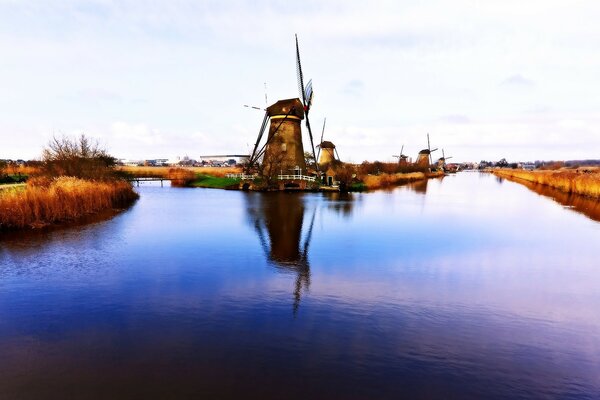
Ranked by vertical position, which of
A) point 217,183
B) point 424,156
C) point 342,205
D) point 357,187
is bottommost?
point 342,205

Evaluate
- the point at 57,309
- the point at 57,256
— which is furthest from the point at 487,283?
the point at 57,256

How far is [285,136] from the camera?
3919cm

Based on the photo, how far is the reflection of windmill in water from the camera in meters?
11.3

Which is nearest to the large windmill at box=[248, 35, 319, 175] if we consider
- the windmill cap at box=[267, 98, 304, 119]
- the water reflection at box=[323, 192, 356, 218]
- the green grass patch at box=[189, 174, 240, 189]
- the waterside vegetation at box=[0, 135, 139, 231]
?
the windmill cap at box=[267, 98, 304, 119]

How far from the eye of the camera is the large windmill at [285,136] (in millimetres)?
38688

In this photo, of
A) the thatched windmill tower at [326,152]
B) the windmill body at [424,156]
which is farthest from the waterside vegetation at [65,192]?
the windmill body at [424,156]

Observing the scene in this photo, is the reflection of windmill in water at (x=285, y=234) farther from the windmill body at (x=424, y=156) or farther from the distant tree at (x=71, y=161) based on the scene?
the windmill body at (x=424, y=156)

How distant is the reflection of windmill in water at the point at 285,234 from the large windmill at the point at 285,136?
1074 cm

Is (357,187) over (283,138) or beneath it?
beneath

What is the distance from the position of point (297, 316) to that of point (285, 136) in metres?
32.6

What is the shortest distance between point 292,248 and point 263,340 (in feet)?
24.2

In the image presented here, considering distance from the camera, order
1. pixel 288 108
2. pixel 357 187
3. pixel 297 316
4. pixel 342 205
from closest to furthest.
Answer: pixel 297 316 < pixel 342 205 < pixel 288 108 < pixel 357 187

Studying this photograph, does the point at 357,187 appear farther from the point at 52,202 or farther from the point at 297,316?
the point at 297,316

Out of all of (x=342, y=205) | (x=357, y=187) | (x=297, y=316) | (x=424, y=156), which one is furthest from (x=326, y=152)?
(x=297, y=316)
